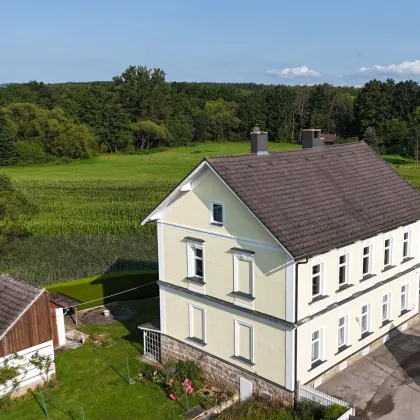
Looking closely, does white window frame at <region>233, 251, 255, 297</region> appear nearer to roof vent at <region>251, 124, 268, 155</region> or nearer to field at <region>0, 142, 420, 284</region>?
roof vent at <region>251, 124, 268, 155</region>

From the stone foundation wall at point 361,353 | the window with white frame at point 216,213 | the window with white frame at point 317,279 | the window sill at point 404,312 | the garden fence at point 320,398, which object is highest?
the window with white frame at point 216,213

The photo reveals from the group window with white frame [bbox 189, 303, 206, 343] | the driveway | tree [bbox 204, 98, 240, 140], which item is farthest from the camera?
tree [bbox 204, 98, 240, 140]

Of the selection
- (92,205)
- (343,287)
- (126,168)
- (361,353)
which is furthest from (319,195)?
(126,168)

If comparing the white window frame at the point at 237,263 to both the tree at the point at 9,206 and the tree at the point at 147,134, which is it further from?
the tree at the point at 147,134

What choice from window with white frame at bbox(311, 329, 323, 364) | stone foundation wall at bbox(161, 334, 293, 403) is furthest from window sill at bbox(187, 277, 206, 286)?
window with white frame at bbox(311, 329, 323, 364)

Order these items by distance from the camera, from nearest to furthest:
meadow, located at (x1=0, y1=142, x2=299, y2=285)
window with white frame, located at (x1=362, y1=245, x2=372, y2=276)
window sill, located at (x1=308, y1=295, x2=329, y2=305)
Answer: window sill, located at (x1=308, y1=295, x2=329, y2=305) < window with white frame, located at (x1=362, y1=245, x2=372, y2=276) < meadow, located at (x1=0, y1=142, x2=299, y2=285)

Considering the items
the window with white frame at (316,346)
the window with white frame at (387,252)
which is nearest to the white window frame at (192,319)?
the window with white frame at (316,346)

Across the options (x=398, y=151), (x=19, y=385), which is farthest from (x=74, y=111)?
(x=19, y=385)
